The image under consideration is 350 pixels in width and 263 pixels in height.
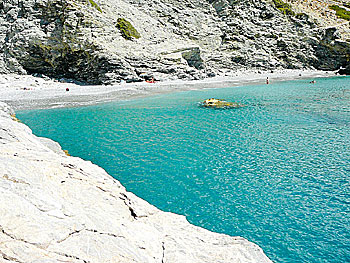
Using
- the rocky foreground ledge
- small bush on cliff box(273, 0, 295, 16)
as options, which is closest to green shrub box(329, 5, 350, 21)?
small bush on cliff box(273, 0, 295, 16)

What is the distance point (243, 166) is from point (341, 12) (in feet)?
444

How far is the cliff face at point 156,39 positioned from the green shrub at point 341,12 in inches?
863

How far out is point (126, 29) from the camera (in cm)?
7119

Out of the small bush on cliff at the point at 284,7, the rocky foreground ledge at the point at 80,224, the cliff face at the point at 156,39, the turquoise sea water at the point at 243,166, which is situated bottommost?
the turquoise sea water at the point at 243,166

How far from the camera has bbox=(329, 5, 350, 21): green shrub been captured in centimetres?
11168

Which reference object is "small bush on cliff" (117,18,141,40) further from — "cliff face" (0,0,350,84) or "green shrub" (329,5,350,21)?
"green shrub" (329,5,350,21)

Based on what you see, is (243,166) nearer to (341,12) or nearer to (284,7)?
(284,7)

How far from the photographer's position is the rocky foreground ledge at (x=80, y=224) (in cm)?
440

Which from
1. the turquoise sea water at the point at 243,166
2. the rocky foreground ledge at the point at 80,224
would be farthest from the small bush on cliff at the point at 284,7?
the rocky foreground ledge at the point at 80,224

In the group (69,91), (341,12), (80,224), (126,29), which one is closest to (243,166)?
(80,224)

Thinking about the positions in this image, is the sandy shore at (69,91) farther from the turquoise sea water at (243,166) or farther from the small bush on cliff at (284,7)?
the small bush on cliff at (284,7)

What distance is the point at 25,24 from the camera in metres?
62.7

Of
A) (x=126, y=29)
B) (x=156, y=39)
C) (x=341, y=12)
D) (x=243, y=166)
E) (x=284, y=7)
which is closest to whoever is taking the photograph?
(x=243, y=166)

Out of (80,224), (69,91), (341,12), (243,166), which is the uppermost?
(341,12)
